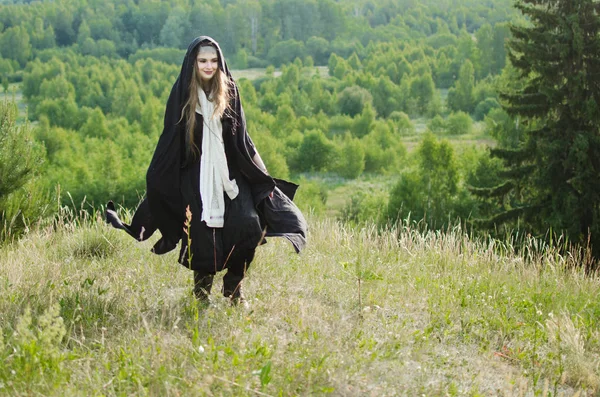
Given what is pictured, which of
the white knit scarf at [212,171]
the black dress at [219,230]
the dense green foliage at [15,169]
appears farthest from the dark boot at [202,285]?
the dense green foliage at [15,169]

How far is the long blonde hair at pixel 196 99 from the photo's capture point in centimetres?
457

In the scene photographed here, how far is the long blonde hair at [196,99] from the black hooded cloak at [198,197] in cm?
4

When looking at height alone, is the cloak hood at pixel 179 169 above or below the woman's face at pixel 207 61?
below

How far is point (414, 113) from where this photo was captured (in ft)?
335

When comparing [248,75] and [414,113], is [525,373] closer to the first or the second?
[414,113]

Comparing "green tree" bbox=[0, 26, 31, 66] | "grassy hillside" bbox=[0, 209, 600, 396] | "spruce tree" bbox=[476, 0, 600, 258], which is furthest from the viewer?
"green tree" bbox=[0, 26, 31, 66]

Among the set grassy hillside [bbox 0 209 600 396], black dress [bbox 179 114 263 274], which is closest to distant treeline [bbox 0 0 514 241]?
grassy hillside [bbox 0 209 600 396]

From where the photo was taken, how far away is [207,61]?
455 centimetres

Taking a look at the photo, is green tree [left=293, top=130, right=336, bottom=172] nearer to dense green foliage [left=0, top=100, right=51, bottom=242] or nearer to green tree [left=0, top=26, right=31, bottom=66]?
dense green foliage [left=0, top=100, right=51, bottom=242]

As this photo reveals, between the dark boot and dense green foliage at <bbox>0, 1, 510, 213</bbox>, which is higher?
the dark boot

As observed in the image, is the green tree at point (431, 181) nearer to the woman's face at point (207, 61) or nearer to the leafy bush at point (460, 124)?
the woman's face at point (207, 61)

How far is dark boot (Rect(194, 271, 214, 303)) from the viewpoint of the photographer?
4.81 metres

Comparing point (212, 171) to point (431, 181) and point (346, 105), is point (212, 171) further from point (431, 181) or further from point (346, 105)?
point (346, 105)

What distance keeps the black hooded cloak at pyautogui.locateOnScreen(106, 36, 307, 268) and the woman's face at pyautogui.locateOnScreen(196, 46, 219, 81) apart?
0.11 ft
